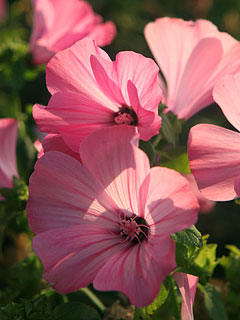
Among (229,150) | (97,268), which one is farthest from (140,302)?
(229,150)

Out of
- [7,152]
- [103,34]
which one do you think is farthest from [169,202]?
[103,34]

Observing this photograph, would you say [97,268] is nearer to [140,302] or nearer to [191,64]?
[140,302]

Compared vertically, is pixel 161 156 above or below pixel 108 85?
below

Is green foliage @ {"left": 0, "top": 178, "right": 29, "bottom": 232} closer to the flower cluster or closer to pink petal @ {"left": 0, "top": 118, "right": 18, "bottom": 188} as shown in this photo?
pink petal @ {"left": 0, "top": 118, "right": 18, "bottom": 188}

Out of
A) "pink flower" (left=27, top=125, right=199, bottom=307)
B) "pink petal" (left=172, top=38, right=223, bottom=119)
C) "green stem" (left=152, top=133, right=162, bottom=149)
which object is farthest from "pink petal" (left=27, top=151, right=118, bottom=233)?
"pink petal" (left=172, top=38, right=223, bottom=119)

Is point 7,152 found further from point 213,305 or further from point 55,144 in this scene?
point 213,305

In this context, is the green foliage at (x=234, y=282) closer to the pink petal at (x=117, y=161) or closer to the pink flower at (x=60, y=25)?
the pink petal at (x=117, y=161)
